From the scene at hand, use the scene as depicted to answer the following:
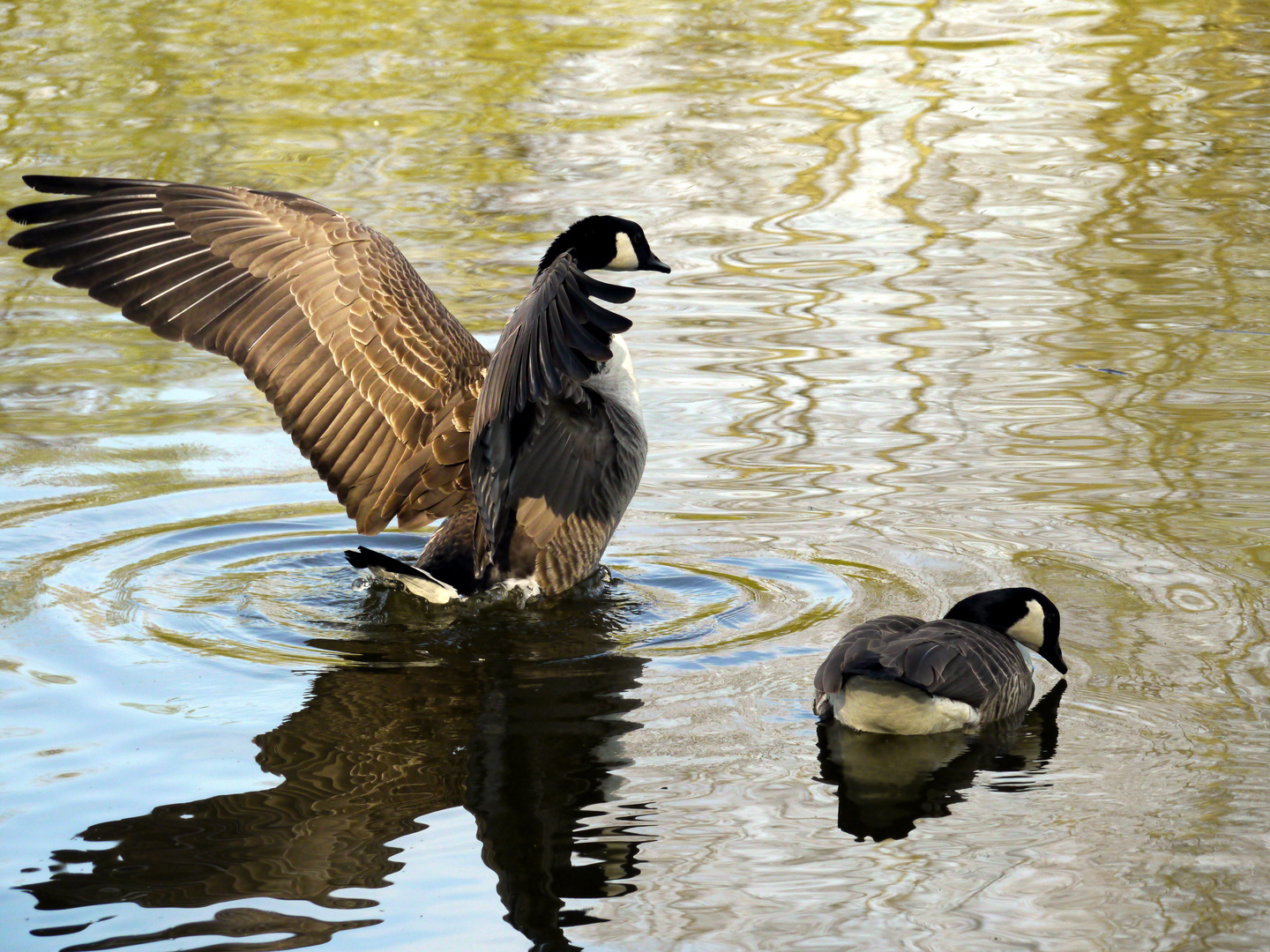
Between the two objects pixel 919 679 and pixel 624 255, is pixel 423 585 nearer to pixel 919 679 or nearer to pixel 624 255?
pixel 624 255

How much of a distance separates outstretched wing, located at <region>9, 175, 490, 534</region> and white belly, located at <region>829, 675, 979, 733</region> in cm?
232

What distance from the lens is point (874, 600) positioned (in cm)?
636

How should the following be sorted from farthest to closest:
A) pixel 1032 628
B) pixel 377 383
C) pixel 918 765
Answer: pixel 377 383 → pixel 1032 628 → pixel 918 765

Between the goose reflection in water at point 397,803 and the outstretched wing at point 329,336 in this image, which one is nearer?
the goose reflection in water at point 397,803

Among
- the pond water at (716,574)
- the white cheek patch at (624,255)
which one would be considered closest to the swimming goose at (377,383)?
the pond water at (716,574)

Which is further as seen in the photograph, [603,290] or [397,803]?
[603,290]

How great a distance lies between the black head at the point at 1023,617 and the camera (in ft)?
18.6

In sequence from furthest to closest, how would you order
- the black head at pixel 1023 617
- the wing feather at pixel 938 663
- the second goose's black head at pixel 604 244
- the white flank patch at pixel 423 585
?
the second goose's black head at pixel 604 244
the white flank patch at pixel 423 585
the black head at pixel 1023 617
the wing feather at pixel 938 663

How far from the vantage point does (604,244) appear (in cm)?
719

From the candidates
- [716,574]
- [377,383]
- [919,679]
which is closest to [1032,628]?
[919,679]

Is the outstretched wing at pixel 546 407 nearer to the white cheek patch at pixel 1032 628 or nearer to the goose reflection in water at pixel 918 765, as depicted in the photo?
the goose reflection in water at pixel 918 765

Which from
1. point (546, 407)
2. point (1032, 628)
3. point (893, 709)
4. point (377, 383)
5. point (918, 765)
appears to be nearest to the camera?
point (918, 765)

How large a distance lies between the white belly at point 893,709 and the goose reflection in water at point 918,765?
49mm

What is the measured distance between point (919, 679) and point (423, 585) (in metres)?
2.31
